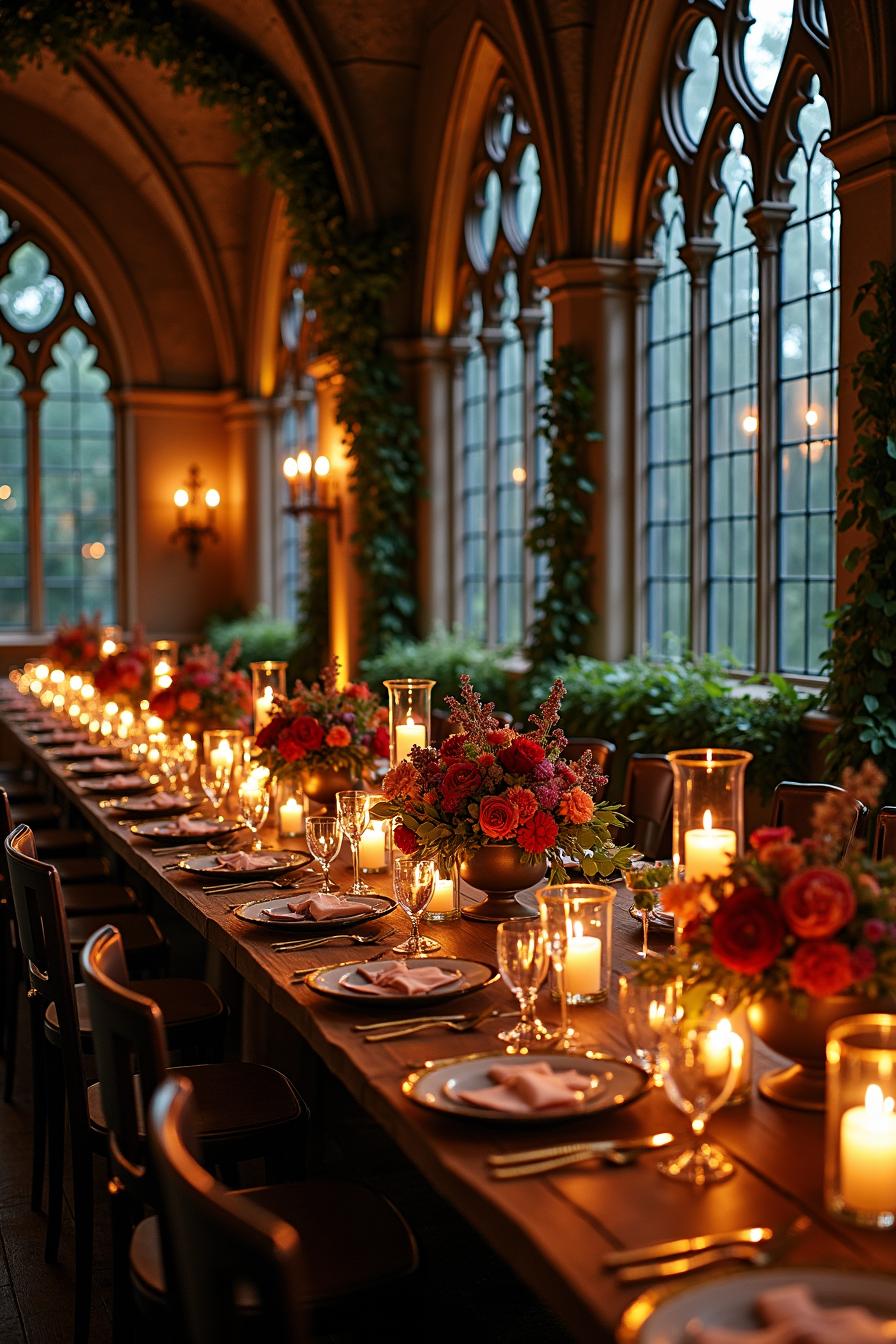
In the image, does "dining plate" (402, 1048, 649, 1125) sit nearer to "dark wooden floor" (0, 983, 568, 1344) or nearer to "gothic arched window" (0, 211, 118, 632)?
"dark wooden floor" (0, 983, 568, 1344)

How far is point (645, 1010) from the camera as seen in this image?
6.65 feet

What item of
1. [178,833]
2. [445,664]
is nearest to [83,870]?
[178,833]

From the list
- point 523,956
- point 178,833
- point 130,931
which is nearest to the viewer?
point 523,956

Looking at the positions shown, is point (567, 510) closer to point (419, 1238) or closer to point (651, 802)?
point (651, 802)

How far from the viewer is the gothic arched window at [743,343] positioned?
659cm

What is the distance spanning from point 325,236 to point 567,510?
336cm

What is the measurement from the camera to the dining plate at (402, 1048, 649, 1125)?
2.05m

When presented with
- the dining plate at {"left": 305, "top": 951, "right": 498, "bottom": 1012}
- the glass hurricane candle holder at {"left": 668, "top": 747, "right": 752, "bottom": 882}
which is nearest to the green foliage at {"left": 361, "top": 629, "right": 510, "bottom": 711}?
the dining plate at {"left": 305, "top": 951, "right": 498, "bottom": 1012}

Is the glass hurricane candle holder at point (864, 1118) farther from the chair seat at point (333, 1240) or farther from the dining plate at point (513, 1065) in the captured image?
the chair seat at point (333, 1240)

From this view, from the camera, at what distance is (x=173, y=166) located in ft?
41.8

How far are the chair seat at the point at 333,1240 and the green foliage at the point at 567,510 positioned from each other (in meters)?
5.64

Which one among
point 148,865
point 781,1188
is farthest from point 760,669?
point 781,1188

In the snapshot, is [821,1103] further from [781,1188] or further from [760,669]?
[760,669]

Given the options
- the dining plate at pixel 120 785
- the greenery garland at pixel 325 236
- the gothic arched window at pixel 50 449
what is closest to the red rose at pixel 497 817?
the dining plate at pixel 120 785
